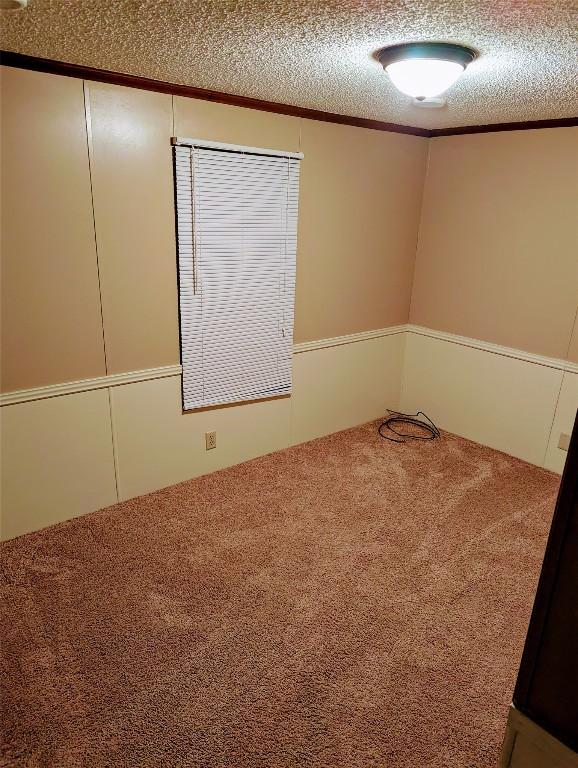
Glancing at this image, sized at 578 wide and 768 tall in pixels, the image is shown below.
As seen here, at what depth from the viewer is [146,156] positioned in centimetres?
267

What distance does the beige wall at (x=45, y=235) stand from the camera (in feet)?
7.52

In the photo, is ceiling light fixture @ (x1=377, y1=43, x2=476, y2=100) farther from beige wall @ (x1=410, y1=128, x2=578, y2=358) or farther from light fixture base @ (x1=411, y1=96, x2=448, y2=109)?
beige wall @ (x1=410, y1=128, x2=578, y2=358)

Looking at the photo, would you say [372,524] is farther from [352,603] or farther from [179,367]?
[179,367]

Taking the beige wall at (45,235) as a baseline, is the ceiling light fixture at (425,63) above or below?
above

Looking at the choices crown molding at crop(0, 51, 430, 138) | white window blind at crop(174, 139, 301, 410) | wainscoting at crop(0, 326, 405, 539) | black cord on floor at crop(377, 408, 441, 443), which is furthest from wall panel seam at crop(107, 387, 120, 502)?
black cord on floor at crop(377, 408, 441, 443)

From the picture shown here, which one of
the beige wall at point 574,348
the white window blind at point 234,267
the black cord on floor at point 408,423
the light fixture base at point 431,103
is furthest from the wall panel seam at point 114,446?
the beige wall at point 574,348

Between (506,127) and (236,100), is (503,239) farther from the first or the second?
(236,100)

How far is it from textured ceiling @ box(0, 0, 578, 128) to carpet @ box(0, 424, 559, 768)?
2.26 meters

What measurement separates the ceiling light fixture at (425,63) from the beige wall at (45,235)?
145 centimetres

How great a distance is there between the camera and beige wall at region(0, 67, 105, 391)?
2.29m

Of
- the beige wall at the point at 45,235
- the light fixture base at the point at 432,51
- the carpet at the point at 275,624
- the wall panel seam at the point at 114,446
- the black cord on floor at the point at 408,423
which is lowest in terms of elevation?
the carpet at the point at 275,624

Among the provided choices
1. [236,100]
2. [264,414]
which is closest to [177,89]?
[236,100]

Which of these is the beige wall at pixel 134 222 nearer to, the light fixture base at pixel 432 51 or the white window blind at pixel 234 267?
the white window blind at pixel 234 267

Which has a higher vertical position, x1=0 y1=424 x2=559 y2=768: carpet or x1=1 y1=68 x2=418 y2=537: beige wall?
x1=1 y1=68 x2=418 y2=537: beige wall
